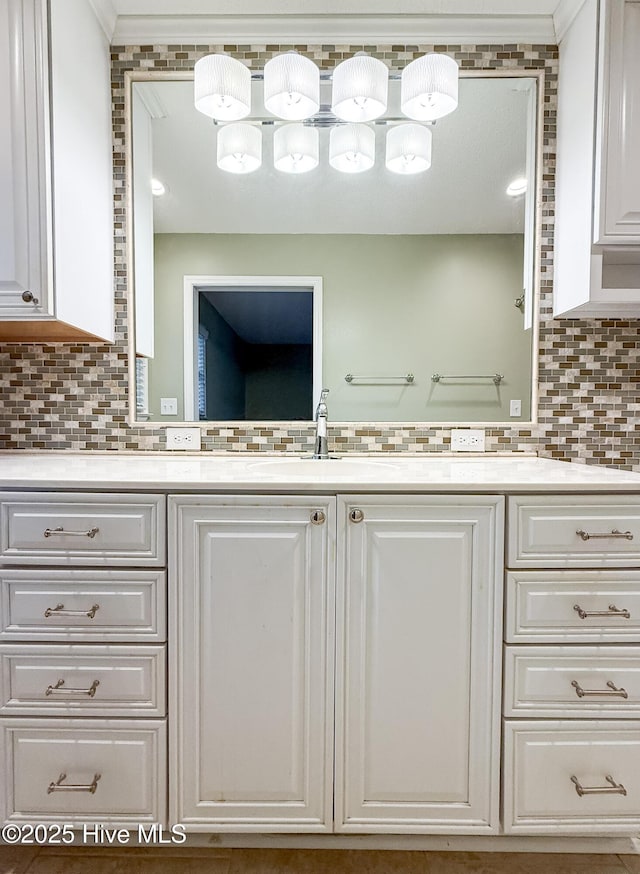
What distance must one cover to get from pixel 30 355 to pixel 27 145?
0.69 m

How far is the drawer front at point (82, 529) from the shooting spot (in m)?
1.10

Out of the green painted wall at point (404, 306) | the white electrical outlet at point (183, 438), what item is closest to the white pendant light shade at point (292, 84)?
the green painted wall at point (404, 306)

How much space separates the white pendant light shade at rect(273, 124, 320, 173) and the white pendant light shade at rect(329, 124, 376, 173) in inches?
2.4

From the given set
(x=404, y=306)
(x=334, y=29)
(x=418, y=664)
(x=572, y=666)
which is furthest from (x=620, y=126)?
(x=418, y=664)

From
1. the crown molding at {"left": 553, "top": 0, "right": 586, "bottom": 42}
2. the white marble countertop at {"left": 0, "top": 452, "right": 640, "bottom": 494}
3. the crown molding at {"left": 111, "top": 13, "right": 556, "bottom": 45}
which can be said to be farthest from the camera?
the crown molding at {"left": 111, "top": 13, "right": 556, "bottom": 45}

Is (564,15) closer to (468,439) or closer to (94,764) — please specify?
(468,439)

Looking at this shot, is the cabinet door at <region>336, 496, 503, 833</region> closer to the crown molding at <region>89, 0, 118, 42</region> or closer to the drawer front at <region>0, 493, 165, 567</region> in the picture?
the drawer front at <region>0, 493, 165, 567</region>

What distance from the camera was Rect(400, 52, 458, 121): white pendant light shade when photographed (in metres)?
1.46

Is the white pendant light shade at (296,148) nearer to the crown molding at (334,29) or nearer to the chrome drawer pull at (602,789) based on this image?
the crown molding at (334,29)

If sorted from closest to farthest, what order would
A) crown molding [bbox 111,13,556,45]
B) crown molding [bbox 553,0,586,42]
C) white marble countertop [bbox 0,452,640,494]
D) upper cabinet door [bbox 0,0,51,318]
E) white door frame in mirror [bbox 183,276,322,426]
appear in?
white marble countertop [bbox 0,452,640,494] → upper cabinet door [bbox 0,0,51,318] → crown molding [bbox 553,0,586,42] → crown molding [bbox 111,13,556,45] → white door frame in mirror [bbox 183,276,322,426]

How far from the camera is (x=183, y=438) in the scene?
169 cm

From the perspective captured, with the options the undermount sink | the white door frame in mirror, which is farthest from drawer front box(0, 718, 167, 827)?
the white door frame in mirror

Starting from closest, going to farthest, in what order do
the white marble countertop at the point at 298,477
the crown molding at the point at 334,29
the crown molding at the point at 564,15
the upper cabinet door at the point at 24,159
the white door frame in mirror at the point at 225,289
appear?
the white marble countertop at the point at 298,477, the upper cabinet door at the point at 24,159, the crown molding at the point at 564,15, the crown molding at the point at 334,29, the white door frame in mirror at the point at 225,289

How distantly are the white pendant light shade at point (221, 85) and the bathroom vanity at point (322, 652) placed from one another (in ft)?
4.08
